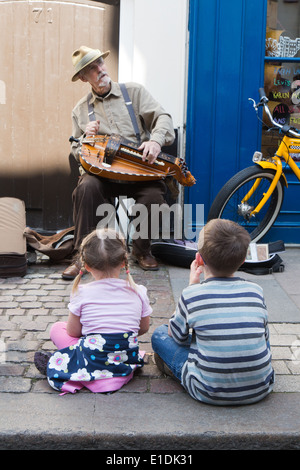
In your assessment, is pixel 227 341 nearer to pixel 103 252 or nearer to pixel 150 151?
pixel 103 252

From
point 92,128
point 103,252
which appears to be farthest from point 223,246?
point 92,128

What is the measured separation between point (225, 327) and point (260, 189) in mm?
2751

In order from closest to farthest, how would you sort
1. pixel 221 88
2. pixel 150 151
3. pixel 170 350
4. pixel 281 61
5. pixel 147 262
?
pixel 170 350 → pixel 150 151 → pixel 147 262 → pixel 221 88 → pixel 281 61

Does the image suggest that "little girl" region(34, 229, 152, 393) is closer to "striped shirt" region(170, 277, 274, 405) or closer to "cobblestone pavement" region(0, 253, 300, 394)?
"cobblestone pavement" region(0, 253, 300, 394)

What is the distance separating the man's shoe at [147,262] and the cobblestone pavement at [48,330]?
4 cm

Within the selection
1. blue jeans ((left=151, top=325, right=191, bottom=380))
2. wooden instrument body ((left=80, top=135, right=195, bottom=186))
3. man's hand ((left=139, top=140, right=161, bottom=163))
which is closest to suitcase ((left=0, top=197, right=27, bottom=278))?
wooden instrument body ((left=80, top=135, right=195, bottom=186))

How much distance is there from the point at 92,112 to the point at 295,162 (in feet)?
6.23

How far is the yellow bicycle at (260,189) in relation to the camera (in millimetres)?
4648

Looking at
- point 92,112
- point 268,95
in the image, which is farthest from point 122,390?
point 268,95

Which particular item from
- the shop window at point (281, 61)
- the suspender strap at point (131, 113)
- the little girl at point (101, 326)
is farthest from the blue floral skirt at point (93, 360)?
the shop window at point (281, 61)

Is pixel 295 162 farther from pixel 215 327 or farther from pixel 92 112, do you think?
pixel 215 327

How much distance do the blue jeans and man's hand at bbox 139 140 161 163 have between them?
1868mm

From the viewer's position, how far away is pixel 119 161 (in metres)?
4.44

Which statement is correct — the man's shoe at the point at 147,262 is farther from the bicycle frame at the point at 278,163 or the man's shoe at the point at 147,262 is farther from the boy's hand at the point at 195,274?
the boy's hand at the point at 195,274
